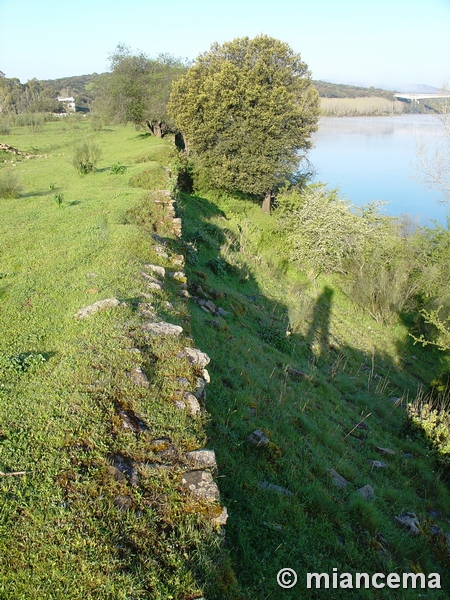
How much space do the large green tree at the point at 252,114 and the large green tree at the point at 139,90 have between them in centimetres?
869

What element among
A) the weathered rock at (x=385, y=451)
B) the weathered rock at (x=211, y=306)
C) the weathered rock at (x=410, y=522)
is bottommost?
the weathered rock at (x=385, y=451)

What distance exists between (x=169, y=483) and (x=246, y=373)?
12.0 feet

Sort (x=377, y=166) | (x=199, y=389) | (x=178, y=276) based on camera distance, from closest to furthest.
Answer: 1. (x=199, y=389)
2. (x=178, y=276)
3. (x=377, y=166)

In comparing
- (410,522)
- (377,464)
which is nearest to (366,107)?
(377,464)

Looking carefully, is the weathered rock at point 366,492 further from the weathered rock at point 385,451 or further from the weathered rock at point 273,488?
the weathered rock at point 385,451

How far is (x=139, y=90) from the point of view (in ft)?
105

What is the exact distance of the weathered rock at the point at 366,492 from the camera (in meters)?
4.97

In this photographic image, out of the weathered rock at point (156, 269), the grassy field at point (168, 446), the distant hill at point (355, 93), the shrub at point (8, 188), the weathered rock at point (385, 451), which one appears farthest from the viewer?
the distant hill at point (355, 93)

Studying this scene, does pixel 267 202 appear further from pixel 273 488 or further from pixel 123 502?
pixel 123 502

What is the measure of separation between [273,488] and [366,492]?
148cm

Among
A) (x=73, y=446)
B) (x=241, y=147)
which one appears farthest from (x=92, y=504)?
(x=241, y=147)

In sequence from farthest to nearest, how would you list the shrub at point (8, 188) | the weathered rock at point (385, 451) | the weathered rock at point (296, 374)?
the shrub at point (8, 188) → the weathered rock at point (296, 374) → the weathered rock at point (385, 451)

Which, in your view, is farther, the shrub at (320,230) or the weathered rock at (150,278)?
the shrub at (320,230)

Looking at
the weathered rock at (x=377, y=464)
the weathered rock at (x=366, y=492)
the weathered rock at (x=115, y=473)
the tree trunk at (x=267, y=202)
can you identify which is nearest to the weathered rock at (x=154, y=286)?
the weathered rock at (x=115, y=473)
